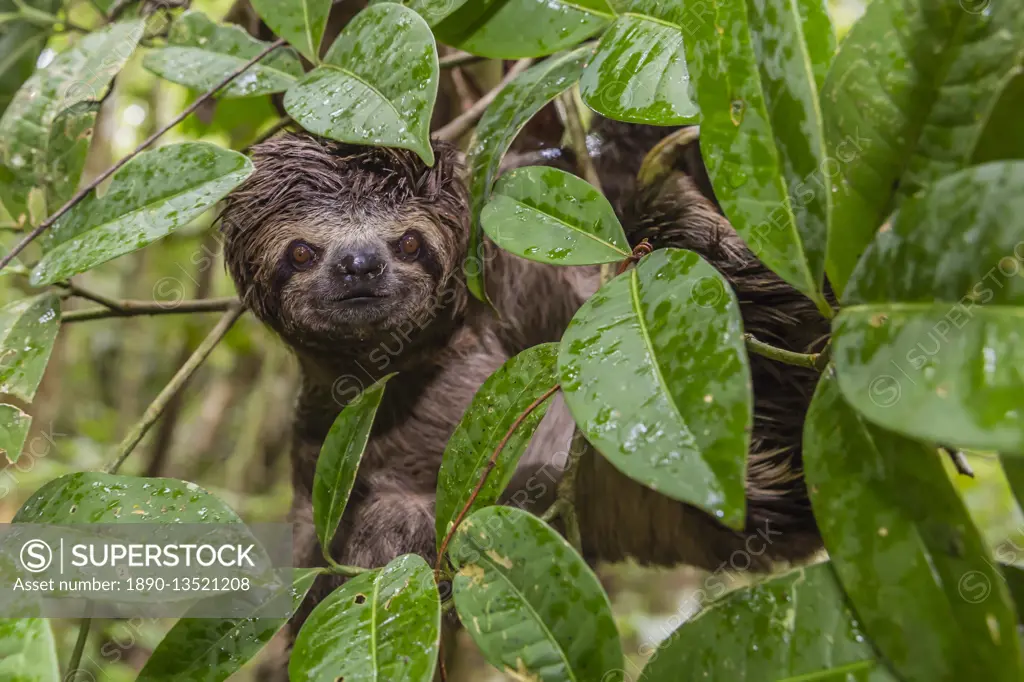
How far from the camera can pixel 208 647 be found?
117 centimetres

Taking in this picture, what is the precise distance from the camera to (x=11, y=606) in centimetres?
100

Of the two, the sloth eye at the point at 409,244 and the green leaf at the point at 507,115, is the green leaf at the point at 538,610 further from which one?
the sloth eye at the point at 409,244

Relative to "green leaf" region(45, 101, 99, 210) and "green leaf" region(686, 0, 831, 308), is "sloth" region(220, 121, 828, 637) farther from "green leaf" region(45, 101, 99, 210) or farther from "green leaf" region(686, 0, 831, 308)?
"green leaf" region(686, 0, 831, 308)

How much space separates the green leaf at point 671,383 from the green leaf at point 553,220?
0.49ft

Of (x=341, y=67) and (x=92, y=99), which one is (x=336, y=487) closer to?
(x=341, y=67)

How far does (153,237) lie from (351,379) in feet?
3.26

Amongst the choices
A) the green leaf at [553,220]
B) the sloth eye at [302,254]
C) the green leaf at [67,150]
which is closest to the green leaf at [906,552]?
the green leaf at [553,220]

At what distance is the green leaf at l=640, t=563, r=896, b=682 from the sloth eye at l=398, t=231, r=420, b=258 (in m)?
1.16

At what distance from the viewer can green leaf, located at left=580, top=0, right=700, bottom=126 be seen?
42.3 inches

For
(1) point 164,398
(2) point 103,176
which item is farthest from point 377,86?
(1) point 164,398

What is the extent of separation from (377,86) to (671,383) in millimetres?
689

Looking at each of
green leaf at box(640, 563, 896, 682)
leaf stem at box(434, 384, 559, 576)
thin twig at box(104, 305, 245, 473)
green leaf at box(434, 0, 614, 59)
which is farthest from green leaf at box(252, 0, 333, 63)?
green leaf at box(640, 563, 896, 682)

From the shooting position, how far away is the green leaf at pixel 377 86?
1107mm

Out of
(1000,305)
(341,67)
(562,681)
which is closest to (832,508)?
(1000,305)
